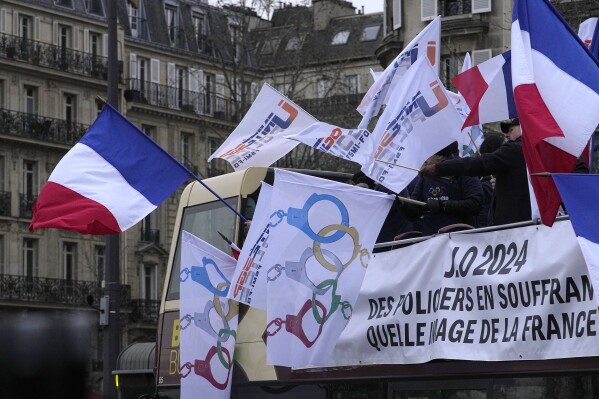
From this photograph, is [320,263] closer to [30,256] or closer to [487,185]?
[487,185]

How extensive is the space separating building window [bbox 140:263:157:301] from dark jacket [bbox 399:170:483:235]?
60415 mm

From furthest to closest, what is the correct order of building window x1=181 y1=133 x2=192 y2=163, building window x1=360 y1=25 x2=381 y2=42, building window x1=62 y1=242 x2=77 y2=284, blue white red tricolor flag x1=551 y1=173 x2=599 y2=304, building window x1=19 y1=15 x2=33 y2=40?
building window x1=360 y1=25 x2=381 y2=42 → building window x1=181 y1=133 x2=192 y2=163 → building window x1=62 y1=242 x2=77 y2=284 → building window x1=19 y1=15 x2=33 y2=40 → blue white red tricolor flag x1=551 y1=173 x2=599 y2=304

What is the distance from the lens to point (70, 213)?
37.6ft

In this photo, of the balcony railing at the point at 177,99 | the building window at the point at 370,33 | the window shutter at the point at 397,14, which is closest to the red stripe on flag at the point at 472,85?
the window shutter at the point at 397,14

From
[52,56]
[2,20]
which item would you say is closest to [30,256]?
[52,56]

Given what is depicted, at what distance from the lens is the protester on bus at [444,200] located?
9.72 m

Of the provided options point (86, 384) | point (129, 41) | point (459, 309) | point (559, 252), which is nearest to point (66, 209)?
point (459, 309)

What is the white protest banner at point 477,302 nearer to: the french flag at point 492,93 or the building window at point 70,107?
the french flag at point 492,93

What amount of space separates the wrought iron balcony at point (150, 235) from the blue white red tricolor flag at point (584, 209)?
62.9 metres

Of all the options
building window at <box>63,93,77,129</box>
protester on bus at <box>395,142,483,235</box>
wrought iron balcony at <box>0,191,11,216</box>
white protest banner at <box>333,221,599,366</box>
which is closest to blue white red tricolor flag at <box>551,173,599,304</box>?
white protest banner at <box>333,221,599,366</box>

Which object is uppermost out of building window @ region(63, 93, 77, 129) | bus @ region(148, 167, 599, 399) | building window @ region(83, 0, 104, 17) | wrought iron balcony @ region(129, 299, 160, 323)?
building window @ region(83, 0, 104, 17)

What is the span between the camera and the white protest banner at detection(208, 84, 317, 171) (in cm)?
1183

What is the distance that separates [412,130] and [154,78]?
204 feet

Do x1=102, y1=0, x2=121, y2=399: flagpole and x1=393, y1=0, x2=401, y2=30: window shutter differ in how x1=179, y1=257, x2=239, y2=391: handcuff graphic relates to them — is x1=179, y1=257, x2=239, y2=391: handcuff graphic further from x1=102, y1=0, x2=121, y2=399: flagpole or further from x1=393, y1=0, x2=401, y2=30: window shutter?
x1=393, y1=0, x2=401, y2=30: window shutter
